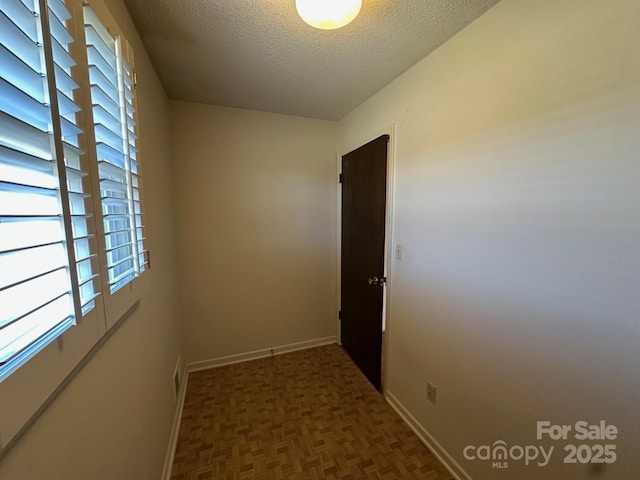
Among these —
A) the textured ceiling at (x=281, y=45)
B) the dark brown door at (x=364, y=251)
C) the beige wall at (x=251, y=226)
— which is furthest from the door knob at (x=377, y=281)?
the textured ceiling at (x=281, y=45)

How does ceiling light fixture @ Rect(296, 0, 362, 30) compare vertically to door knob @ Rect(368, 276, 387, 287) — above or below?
above

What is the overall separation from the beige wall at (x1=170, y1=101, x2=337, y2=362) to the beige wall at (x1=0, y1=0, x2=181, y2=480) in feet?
0.98

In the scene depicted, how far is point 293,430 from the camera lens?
1755 millimetres

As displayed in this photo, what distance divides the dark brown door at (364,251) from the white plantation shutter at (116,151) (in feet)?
5.11

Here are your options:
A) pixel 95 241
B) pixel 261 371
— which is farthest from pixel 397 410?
pixel 95 241

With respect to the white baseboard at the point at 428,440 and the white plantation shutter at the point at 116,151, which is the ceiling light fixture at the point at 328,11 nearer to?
the white plantation shutter at the point at 116,151

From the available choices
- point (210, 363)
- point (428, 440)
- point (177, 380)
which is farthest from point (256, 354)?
point (428, 440)

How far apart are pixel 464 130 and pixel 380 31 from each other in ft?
2.24

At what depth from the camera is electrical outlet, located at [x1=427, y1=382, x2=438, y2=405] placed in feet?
5.26

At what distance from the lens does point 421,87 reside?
5.35 ft

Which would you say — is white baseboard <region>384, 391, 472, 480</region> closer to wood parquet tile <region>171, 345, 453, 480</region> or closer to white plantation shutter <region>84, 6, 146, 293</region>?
wood parquet tile <region>171, 345, 453, 480</region>

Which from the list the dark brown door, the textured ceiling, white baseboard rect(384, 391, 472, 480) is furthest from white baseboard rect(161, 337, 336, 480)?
the textured ceiling

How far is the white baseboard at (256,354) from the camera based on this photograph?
246 cm

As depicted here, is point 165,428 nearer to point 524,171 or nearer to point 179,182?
point 179,182
